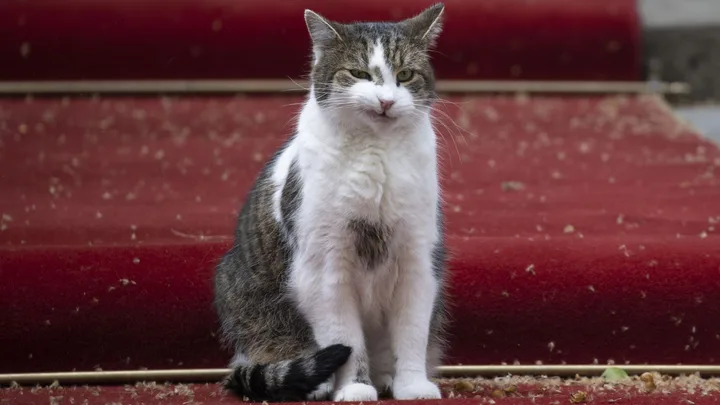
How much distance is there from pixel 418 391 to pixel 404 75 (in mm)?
581

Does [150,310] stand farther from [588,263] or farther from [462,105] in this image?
[462,105]

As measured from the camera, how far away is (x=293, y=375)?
2270mm

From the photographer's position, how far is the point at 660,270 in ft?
9.28

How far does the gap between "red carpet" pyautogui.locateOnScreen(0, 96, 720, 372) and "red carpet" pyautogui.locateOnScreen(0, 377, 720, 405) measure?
0.16 m

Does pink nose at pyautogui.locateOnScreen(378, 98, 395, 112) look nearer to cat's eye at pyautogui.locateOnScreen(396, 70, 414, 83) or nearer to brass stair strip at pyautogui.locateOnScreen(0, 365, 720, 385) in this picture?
cat's eye at pyautogui.locateOnScreen(396, 70, 414, 83)

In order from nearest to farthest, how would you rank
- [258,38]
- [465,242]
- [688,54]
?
[465,242] → [258,38] → [688,54]

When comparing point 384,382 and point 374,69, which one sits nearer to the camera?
point 374,69

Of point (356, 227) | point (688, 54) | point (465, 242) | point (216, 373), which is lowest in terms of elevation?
point (216, 373)

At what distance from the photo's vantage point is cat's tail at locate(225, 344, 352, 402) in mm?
2258

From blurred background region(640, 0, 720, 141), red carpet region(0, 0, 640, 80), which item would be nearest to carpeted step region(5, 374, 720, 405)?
red carpet region(0, 0, 640, 80)

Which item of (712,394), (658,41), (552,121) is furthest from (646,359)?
(658,41)

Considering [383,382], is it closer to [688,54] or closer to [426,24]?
[426,24]

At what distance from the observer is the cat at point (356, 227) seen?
7.50 feet

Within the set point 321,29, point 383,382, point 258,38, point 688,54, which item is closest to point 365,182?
point 321,29
